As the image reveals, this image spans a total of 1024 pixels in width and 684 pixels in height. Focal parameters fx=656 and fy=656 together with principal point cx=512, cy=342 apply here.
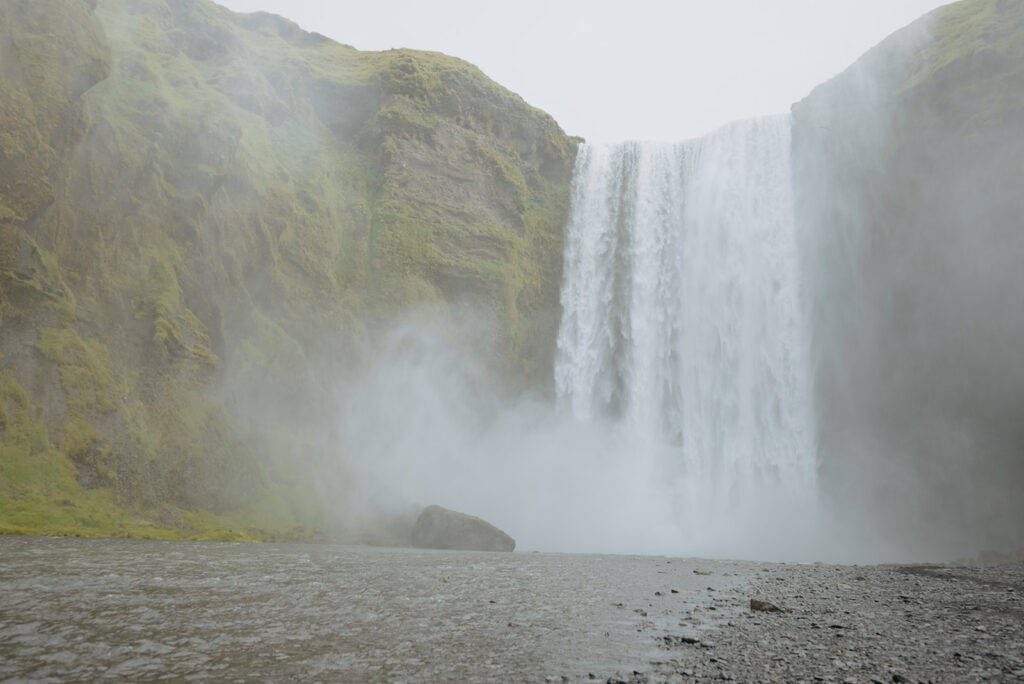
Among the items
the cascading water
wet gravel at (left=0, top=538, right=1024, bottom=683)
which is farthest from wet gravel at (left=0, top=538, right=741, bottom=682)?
the cascading water

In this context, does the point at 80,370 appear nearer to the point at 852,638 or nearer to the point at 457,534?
the point at 457,534

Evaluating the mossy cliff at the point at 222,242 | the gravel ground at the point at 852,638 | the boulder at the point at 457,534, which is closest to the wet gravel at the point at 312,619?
the gravel ground at the point at 852,638

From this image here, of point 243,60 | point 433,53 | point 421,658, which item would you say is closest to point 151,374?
point 243,60

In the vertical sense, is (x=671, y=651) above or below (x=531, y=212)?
below

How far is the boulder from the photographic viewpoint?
2892 centimetres

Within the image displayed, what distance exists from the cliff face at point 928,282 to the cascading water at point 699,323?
7.40 ft

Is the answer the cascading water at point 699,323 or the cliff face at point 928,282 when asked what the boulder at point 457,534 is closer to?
the cascading water at point 699,323

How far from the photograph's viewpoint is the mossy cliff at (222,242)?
87.4ft

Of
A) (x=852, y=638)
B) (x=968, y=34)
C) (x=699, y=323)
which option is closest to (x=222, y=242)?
(x=699, y=323)

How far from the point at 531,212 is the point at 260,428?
85.4 feet

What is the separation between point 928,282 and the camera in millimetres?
34812

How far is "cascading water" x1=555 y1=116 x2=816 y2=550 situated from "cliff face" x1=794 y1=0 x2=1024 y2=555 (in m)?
2.25

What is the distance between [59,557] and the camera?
1462 centimetres

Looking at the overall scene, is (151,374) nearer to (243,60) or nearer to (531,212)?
(243,60)
